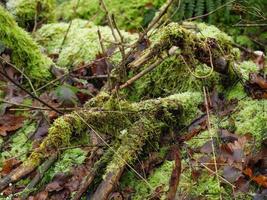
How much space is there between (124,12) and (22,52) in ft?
10.4

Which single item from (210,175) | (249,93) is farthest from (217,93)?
(210,175)

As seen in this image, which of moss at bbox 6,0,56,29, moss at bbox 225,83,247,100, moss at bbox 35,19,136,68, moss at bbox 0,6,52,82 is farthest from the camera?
moss at bbox 6,0,56,29

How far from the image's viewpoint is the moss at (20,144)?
12.0 ft

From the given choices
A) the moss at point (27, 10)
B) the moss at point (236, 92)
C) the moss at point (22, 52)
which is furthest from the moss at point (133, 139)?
the moss at point (27, 10)

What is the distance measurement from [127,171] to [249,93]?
3.99ft

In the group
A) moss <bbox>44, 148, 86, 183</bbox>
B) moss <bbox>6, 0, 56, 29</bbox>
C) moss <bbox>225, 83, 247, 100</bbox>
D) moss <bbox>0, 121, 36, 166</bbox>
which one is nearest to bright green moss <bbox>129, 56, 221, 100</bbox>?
moss <bbox>225, 83, 247, 100</bbox>

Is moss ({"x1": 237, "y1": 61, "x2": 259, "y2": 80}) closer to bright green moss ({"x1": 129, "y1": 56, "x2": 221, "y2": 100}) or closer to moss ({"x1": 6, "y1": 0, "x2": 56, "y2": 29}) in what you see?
bright green moss ({"x1": 129, "y1": 56, "x2": 221, "y2": 100})

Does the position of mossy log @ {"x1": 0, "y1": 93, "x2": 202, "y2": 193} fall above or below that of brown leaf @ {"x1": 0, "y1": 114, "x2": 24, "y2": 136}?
above

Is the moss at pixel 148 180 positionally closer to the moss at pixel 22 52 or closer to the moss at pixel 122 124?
the moss at pixel 122 124

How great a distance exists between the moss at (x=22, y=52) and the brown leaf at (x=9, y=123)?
0.51 meters

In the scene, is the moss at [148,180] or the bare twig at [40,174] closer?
the moss at [148,180]

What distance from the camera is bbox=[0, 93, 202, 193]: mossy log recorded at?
2915mm

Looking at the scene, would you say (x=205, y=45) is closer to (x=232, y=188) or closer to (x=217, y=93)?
(x=217, y=93)

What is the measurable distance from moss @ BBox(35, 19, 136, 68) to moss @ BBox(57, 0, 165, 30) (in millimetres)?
1571
